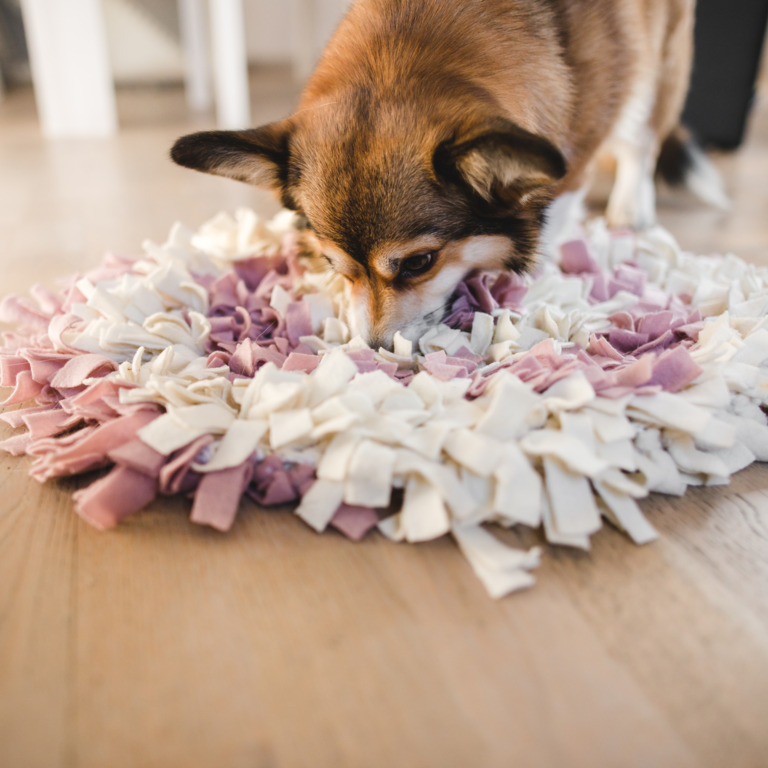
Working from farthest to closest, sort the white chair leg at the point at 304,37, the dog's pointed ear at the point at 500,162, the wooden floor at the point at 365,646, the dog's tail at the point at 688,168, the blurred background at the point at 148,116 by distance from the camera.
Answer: the white chair leg at the point at 304,37, the dog's tail at the point at 688,168, the blurred background at the point at 148,116, the dog's pointed ear at the point at 500,162, the wooden floor at the point at 365,646

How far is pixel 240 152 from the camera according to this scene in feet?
4.25

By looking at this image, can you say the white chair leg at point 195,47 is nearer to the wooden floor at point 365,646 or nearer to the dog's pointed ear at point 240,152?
the dog's pointed ear at point 240,152

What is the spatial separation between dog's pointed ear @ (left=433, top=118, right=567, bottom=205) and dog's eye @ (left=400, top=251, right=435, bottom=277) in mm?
150

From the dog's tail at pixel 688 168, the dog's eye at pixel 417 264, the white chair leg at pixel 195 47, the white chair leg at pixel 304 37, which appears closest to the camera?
the dog's eye at pixel 417 264

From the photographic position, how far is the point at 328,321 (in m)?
1.39

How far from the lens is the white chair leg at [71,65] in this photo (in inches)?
141

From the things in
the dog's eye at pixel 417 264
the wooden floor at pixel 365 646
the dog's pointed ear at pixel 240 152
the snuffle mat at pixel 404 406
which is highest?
the dog's pointed ear at pixel 240 152

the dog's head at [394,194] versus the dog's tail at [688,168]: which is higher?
the dog's head at [394,194]

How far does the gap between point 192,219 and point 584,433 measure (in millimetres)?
1777

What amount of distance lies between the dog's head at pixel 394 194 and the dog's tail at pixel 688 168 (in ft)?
4.51

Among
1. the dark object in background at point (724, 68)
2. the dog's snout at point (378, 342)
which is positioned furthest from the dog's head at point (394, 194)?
the dark object in background at point (724, 68)

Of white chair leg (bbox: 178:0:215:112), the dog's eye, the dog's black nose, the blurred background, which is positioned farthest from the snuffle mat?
white chair leg (bbox: 178:0:215:112)

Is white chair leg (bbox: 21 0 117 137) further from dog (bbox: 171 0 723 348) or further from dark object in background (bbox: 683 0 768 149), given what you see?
dark object in background (bbox: 683 0 768 149)

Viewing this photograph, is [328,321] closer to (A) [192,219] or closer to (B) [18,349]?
(B) [18,349]
